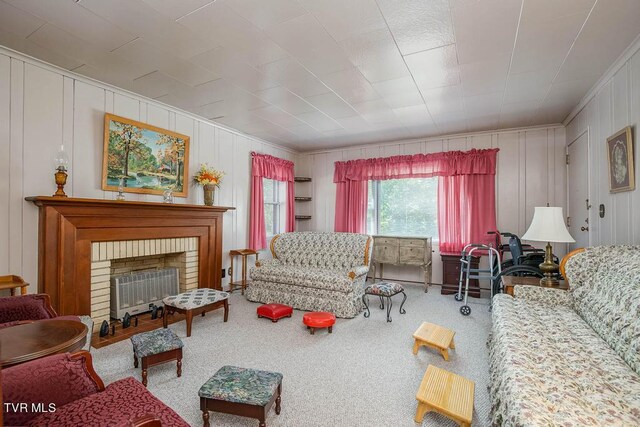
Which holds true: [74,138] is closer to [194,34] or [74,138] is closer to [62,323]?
[194,34]

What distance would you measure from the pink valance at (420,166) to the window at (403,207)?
8.2 inches

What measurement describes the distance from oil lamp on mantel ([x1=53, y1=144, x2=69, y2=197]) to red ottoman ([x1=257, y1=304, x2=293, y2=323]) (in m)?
2.35

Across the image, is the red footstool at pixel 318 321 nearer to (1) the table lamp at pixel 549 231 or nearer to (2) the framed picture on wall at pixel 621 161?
(1) the table lamp at pixel 549 231

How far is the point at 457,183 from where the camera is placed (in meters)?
5.36

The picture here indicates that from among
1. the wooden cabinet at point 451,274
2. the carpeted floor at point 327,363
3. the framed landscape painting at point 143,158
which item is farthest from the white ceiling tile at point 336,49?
the carpeted floor at point 327,363

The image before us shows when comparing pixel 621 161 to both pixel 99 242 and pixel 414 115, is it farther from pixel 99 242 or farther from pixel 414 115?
pixel 99 242

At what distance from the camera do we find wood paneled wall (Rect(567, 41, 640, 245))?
8.68 ft

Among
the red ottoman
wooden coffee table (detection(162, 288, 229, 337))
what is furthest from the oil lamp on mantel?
the red ottoman

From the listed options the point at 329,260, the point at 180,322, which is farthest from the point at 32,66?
the point at 329,260

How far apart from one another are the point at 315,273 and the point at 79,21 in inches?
132

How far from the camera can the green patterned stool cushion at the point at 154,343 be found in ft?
7.68

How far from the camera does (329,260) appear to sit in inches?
180

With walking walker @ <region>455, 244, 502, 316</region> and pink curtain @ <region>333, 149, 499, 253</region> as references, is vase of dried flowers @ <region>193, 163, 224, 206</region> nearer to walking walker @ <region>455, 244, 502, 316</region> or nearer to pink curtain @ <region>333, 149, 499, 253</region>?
pink curtain @ <region>333, 149, 499, 253</region>

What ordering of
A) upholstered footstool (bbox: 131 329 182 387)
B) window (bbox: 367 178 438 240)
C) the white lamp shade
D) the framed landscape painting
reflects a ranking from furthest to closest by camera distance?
window (bbox: 367 178 438 240) < the framed landscape painting < the white lamp shade < upholstered footstool (bbox: 131 329 182 387)
